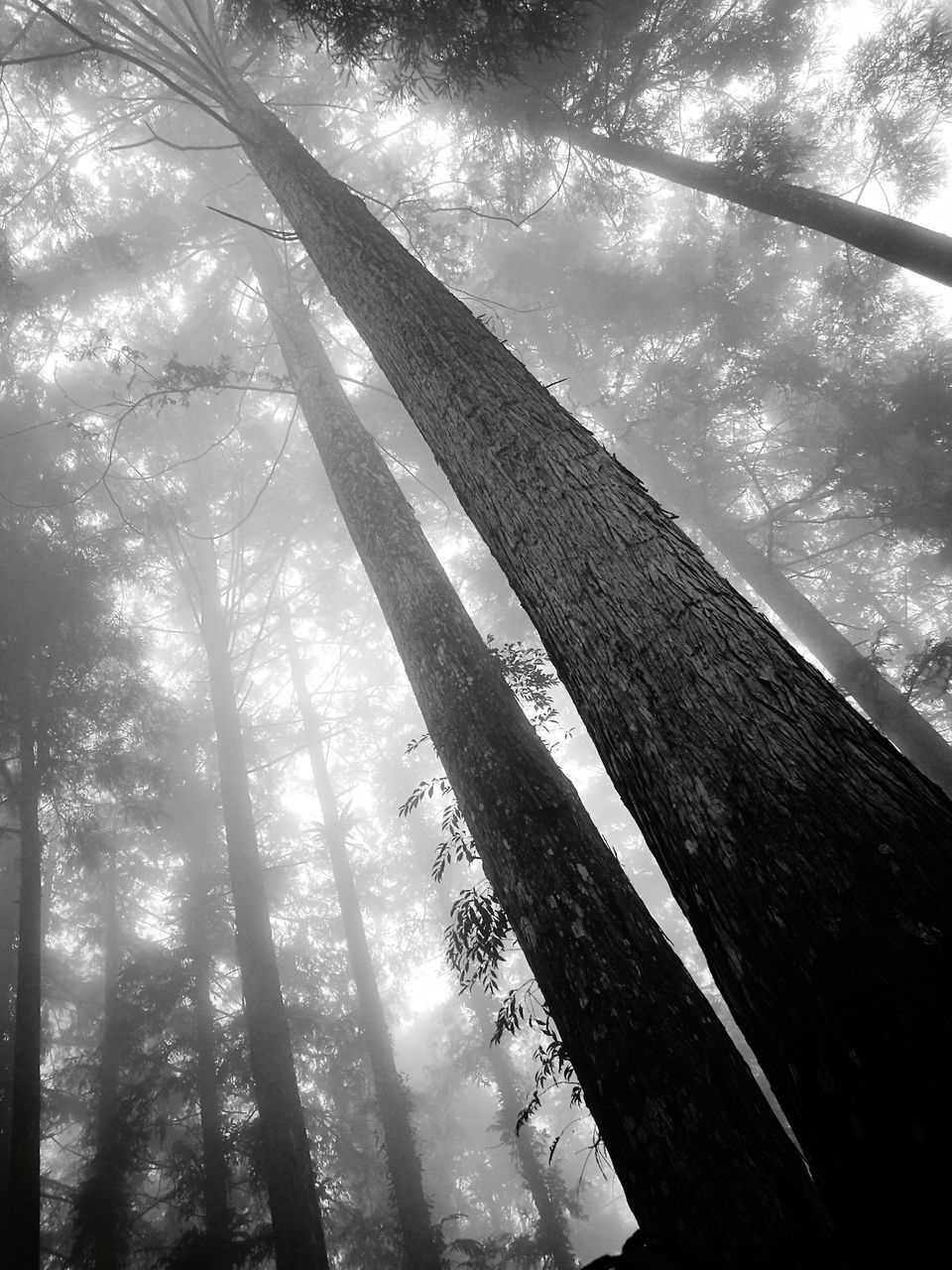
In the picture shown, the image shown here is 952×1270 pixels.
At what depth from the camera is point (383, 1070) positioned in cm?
1136

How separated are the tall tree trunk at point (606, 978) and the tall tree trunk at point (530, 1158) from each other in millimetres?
11241

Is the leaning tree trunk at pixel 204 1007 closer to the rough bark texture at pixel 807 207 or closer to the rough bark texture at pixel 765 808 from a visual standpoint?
the rough bark texture at pixel 765 808

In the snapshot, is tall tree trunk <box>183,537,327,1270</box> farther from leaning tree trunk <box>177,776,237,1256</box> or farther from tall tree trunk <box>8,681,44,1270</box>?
leaning tree trunk <box>177,776,237,1256</box>

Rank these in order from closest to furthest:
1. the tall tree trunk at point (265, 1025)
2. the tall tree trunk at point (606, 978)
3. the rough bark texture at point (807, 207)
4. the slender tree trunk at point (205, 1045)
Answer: the tall tree trunk at point (606, 978) < the rough bark texture at point (807, 207) < the tall tree trunk at point (265, 1025) < the slender tree trunk at point (205, 1045)

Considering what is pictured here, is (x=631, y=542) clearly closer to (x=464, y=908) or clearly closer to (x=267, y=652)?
(x=464, y=908)

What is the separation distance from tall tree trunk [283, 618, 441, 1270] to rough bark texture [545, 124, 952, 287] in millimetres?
9475

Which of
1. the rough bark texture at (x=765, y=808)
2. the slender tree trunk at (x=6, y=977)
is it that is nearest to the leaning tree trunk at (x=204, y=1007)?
the slender tree trunk at (x=6, y=977)

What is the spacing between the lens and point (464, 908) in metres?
3.96

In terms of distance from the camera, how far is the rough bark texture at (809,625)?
7.13 metres

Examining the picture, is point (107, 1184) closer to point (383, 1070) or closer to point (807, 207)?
point (383, 1070)

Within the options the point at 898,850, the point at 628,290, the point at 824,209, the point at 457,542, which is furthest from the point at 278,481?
the point at 898,850

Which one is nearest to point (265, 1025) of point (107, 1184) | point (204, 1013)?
point (107, 1184)

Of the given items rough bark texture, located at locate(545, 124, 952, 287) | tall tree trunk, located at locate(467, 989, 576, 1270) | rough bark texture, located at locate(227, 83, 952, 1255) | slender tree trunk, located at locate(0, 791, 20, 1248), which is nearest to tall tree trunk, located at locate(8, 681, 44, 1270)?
slender tree trunk, located at locate(0, 791, 20, 1248)

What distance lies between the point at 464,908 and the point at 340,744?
15404 mm
